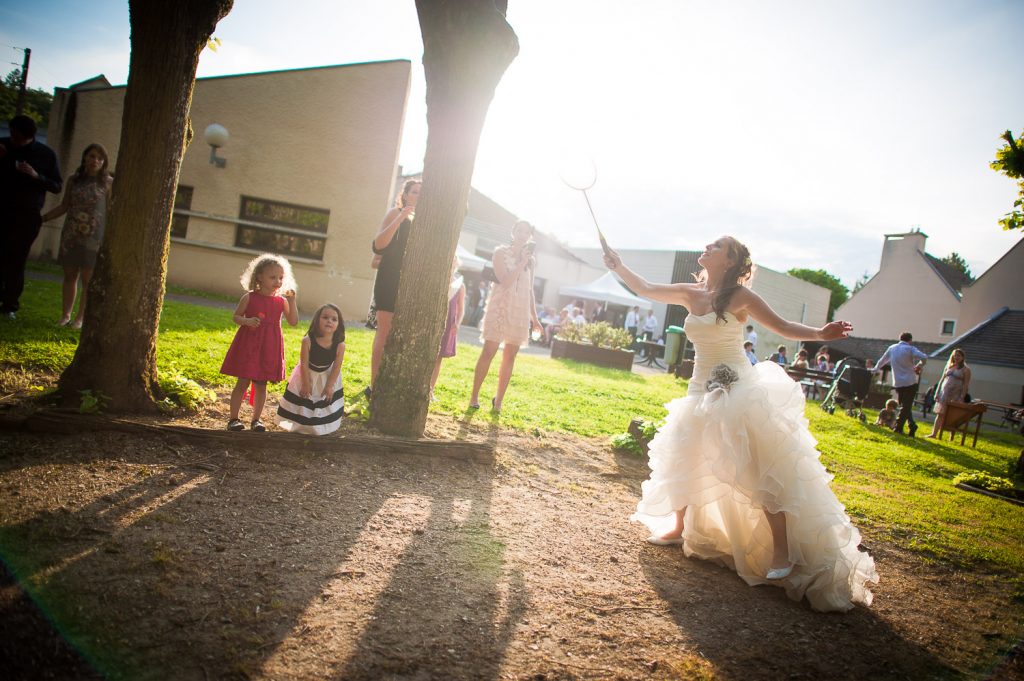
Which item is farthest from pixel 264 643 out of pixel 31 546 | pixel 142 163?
pixel 142 163

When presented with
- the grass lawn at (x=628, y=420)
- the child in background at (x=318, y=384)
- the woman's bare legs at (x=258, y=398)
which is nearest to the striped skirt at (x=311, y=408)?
the child in background at (x=318, y=384)

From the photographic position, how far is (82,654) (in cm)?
166

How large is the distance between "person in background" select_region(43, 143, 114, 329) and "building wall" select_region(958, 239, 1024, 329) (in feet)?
120

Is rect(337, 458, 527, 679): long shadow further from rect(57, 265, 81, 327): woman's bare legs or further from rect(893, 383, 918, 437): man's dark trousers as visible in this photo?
rect(893, 383, 918, 437): man's dark trousers

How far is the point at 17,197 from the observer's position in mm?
6105

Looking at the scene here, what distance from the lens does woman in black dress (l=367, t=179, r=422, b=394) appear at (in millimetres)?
5285

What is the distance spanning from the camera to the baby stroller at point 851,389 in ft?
42.4

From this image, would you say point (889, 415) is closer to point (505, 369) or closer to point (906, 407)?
point (906, 407)

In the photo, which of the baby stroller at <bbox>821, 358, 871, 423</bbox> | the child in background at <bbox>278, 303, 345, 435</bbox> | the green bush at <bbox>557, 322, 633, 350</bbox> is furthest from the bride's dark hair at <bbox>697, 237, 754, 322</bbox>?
the baby stroller at <bbox>821, 358, 871, 423</bbox>

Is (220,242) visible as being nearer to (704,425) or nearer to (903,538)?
(704,425)

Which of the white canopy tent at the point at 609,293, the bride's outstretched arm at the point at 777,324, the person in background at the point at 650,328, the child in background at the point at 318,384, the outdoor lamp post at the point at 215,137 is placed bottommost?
the child in background at the point at 318,384

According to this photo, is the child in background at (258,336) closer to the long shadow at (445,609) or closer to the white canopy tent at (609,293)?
the long shadow at (445,609)

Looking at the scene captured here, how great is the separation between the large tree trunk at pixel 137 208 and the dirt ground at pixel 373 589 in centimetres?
48

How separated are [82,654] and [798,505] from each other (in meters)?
3.21
